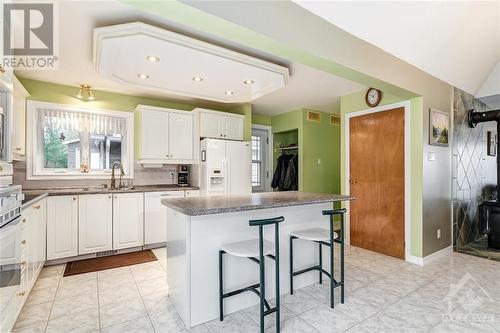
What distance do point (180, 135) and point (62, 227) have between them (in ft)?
6.72

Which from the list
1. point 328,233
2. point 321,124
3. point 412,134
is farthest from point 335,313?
point 321,124

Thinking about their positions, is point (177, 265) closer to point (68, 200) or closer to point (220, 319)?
point (220, 319)

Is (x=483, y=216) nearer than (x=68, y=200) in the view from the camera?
No

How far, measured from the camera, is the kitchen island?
6.32ft

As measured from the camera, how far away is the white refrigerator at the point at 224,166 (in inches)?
160

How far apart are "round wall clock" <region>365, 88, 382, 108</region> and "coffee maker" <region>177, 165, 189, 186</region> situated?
3220mm

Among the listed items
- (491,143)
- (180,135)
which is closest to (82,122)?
(180,135)

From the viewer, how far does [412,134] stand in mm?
3250

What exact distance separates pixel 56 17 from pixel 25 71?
164cm

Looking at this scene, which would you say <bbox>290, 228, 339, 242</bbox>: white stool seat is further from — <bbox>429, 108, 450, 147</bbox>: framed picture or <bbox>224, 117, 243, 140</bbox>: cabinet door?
<bbox>224, 117, 243, 140</bbox>: cabinet door

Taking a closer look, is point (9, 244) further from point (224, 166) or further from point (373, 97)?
point (373, 97)

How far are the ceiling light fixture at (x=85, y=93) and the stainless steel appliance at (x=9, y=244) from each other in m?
2.20

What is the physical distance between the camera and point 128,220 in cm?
358

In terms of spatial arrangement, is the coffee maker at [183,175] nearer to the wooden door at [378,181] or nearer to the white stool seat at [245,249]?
the white stool seat at [245,249]
